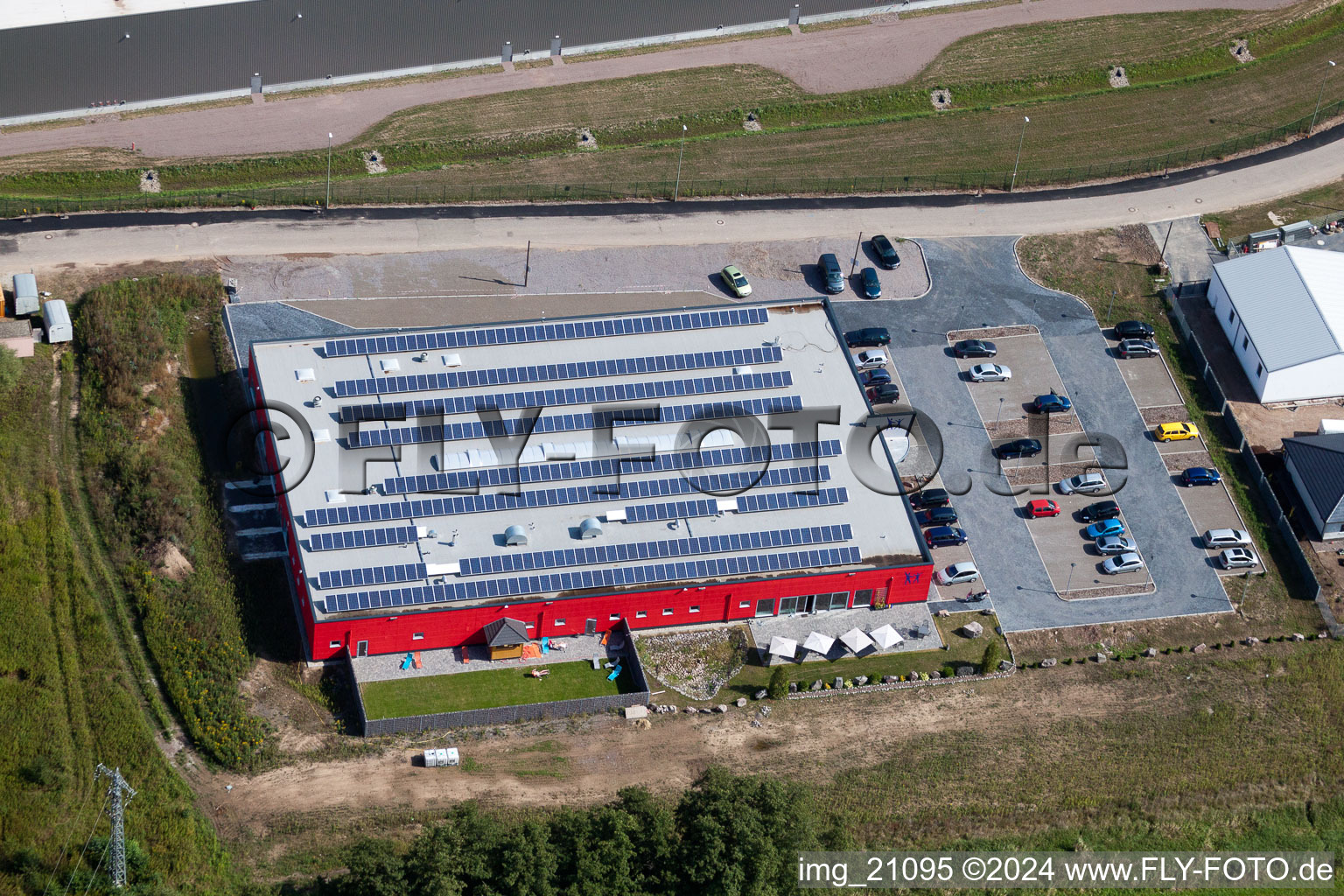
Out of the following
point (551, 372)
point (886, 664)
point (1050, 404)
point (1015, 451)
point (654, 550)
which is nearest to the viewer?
A: point (654, 550)

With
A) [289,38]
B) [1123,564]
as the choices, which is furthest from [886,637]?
[289,38]

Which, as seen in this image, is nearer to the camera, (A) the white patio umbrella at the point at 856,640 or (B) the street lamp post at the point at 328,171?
(A) the white patio umbrella at the point at 856,640

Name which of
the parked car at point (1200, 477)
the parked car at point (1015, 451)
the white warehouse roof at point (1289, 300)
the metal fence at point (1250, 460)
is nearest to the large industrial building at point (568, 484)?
the parked car at point (1015, 451)

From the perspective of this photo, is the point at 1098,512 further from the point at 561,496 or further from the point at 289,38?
the point at 289,38

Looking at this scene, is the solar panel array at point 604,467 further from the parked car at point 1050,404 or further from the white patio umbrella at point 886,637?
the parked car at point 1050,404

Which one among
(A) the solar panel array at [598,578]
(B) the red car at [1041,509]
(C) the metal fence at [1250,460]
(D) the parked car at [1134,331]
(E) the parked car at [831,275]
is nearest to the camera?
(A) the solar panel array at [598,578]

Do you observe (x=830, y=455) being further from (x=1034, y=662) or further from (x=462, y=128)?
(x=462, y=128)

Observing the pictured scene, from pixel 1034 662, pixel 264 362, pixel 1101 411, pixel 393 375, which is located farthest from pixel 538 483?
pixel 1101 411
